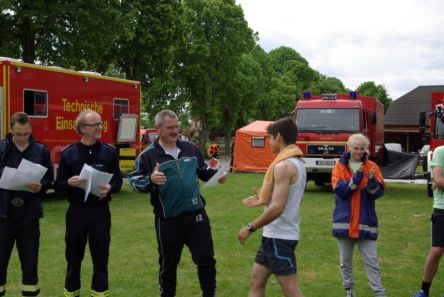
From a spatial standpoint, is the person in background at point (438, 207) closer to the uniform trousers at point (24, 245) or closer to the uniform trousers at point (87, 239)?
the uniform trousers at point (87, 239)

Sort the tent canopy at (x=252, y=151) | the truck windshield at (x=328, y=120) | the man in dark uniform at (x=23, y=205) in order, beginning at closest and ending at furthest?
the man in dark uniform at (x=23, y=205), the truck windshield at (x=328, y=120), the tent canopy at (x=252, y=151)

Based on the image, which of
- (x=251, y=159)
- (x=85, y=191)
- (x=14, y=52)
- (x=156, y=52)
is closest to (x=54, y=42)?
(x=14, y=52)

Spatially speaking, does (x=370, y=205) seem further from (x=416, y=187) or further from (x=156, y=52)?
(x=156, y=52)

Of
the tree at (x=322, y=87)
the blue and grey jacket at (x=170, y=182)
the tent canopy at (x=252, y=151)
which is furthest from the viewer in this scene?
the tree at (x=322, y=87)

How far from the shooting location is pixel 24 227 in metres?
5.25

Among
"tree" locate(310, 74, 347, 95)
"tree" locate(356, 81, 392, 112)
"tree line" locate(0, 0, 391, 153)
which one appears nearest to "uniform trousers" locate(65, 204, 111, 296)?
"tree line" locate(0, 0, 391, 153)

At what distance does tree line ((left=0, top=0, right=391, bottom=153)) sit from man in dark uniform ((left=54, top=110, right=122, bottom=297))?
1298 centimetres

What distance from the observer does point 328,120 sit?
1716 centimetres

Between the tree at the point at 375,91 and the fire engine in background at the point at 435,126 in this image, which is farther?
the tree at the point at 375,91

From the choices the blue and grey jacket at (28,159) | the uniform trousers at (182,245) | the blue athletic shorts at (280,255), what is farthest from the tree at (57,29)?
the blue athletic shorts at (280,255)

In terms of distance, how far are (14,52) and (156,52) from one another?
9.34 m

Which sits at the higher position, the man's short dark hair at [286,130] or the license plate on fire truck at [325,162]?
the man's short dark hair at [286,130]

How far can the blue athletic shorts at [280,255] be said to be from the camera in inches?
166

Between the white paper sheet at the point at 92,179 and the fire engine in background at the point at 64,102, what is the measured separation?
26.4 ft
